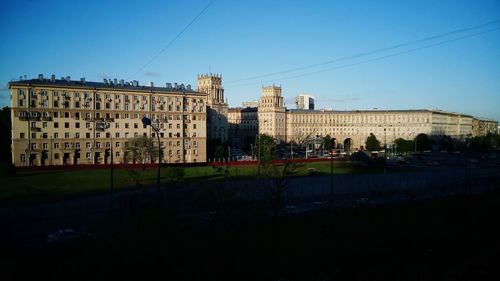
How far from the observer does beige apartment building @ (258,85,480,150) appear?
9904cm

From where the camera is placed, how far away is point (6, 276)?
35.9 ft

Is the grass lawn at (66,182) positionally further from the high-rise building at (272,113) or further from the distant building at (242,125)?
the distant building at (242,125)

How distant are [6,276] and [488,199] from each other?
25.9 metres

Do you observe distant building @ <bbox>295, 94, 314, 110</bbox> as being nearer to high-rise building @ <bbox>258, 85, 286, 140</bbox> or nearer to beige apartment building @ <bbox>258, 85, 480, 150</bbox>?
beige apartment building @ <bbox>258, 85, 480, 150</bbox>

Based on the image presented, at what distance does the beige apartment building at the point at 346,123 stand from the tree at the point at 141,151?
56959 mm

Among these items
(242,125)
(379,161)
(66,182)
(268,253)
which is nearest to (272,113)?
(242,125)

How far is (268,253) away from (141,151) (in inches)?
1311

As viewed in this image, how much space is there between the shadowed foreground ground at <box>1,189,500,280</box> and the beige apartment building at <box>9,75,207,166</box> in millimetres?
28396

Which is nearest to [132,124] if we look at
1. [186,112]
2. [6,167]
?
[186,112]

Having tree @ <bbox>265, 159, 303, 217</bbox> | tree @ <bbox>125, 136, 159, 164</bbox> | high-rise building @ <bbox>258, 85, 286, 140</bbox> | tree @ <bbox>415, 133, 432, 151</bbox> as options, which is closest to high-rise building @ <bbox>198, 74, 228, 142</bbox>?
high-rise building @ <bbox>258, 85, 286, 140</bbox>

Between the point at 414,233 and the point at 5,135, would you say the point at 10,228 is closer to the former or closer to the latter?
the point at 414,233

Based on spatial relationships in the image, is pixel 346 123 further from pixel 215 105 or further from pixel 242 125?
pixel 215 105

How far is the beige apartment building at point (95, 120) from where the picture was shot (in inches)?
1715

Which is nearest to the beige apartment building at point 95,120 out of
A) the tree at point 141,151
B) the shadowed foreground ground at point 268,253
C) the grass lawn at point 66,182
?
the tree at point 141,151
